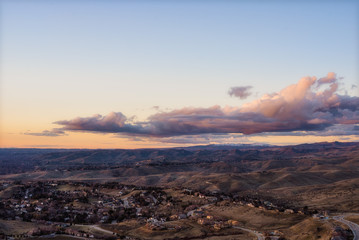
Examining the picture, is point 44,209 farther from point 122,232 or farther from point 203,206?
point 203,206

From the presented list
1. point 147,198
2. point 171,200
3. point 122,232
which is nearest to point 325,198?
point 171,200

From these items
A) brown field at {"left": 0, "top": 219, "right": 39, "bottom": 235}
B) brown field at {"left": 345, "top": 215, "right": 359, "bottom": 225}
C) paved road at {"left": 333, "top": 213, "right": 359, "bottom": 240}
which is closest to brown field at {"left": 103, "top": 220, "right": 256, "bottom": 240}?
brown field at {"left": 0, "top": 219, "right": 39, "bottom": 235}

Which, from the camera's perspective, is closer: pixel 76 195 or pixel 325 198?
pixel 325 198

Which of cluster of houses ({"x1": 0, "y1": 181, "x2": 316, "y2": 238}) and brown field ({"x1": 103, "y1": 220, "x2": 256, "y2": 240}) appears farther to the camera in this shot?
cluster of houses ({"x1": 0, "y1": 181, "x2": 316, "y2": 238})

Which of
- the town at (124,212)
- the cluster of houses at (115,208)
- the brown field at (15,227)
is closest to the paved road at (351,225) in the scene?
the town at (124,212)

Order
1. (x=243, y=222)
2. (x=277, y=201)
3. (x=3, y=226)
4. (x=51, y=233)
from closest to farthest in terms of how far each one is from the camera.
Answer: (x=51, y=233)
(x=3, y=226)
(x=243, y=222)
(x=277, y=201)

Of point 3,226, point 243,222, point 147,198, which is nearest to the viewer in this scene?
point 3,226

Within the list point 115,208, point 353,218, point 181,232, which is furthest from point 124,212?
point 353,218

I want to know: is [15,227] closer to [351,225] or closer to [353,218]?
[351,225]

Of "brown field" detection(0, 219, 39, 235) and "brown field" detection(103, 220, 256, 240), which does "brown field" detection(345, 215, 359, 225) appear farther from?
"brown field" detection(0, 219, 39, 235)

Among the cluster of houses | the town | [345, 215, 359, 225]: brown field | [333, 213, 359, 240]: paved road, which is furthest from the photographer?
the cluster of houses

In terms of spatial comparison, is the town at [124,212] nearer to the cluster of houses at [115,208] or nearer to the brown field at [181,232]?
the cluster of houses at [115,208]
